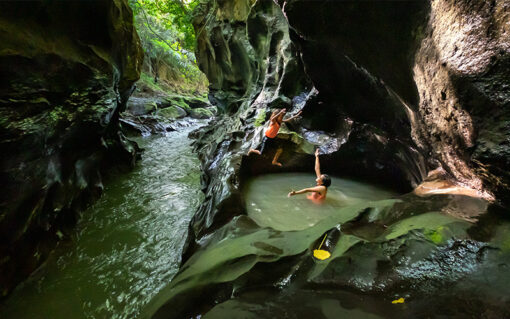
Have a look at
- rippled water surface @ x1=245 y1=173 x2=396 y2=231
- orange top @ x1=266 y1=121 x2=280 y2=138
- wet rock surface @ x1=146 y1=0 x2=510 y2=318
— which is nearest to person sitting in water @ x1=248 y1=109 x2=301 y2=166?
orange top @ x1=266 y1=121 x2=280 y2=138

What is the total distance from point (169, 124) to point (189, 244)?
17.3 m

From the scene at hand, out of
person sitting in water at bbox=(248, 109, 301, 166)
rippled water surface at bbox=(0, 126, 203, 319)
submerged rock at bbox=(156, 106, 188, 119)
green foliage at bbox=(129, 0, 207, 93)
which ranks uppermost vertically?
green foliage at bbox=(129, 0, 207, 93)

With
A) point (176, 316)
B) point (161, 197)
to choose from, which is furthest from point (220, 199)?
point (161, 197)

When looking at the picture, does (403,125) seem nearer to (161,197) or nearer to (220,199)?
(220,199)

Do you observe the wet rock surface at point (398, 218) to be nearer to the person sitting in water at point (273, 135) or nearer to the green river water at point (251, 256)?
the green river water at point (251, 256)

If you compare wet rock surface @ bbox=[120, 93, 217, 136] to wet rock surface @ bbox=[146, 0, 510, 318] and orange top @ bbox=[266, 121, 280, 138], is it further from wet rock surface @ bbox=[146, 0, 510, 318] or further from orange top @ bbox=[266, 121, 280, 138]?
wet rock surface @ bbox=[146, 0, 510, 318]

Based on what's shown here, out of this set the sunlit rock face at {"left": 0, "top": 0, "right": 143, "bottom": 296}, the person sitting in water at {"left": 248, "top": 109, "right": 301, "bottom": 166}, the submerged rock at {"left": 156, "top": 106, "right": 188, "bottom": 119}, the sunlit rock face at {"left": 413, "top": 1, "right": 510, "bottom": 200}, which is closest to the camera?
the sunlit rock face at {"left": 413, "top": 1, "right": 510, "bottom": 200}

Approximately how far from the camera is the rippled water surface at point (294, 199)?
413 centimetres

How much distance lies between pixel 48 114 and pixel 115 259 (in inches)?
118

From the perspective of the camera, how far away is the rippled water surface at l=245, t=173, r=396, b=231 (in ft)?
13.6

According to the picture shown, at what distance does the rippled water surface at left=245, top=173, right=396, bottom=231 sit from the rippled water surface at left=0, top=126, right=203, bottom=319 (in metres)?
1.85

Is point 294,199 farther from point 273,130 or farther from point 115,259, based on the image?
point 115,259

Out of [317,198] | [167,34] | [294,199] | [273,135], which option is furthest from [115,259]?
[167,34]

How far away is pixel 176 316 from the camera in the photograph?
87.0 inches
